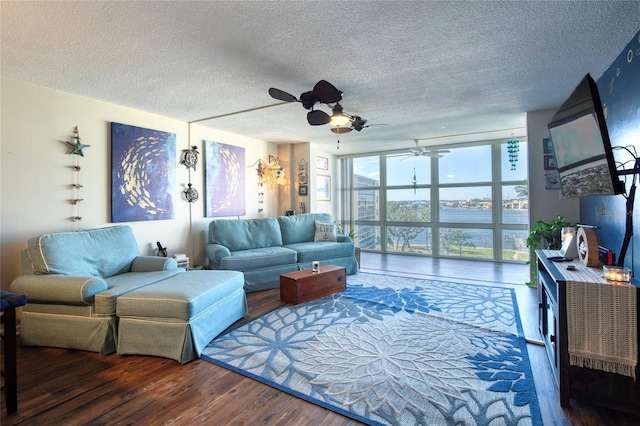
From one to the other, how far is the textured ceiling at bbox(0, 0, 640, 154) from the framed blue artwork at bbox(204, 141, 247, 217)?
112 centimetres

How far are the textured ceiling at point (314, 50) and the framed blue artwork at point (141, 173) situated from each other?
16.1 inches

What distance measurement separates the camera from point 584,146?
210 cm

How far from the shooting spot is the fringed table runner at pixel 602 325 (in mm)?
1639

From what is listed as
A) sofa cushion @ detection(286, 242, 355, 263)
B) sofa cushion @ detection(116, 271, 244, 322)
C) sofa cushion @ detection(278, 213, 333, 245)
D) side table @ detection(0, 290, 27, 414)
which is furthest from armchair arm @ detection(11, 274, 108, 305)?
sofa cushion @ detection(278, 213, 333, 245)

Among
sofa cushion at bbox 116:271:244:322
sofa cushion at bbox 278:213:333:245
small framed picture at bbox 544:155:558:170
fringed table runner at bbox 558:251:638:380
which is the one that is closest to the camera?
fringed table runner at bbox 558:251:638:380

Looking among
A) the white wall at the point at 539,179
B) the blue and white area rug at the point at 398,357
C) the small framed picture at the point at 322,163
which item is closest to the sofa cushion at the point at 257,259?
the blue and white area rug at the point at 398,357

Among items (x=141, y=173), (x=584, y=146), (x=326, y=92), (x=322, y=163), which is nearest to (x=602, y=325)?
(x=584, y=146)

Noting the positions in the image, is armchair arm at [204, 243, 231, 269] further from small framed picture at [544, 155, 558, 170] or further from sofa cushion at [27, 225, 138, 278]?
small framed picture at [544, 155, 558, 170]

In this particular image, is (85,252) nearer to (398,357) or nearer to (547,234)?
(398,357)

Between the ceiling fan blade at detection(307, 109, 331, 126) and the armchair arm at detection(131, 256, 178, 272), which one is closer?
the ceiling fan blade at detection(307, 109, 331, 126)

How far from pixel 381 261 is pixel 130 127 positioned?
4798mm

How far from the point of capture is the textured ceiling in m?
1.91

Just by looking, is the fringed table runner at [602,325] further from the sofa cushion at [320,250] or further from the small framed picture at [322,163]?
the small framed picture at [322,163]

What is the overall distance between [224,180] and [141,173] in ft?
4.46
